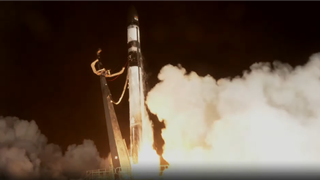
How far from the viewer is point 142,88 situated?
58.7ft

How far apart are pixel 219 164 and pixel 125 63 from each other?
8589 millimetres

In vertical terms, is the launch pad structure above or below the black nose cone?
below

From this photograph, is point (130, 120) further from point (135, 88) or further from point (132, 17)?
point (132, 17)

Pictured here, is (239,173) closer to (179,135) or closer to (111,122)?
(179,135)

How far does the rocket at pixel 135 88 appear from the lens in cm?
1689

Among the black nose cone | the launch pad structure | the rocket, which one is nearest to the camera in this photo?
the launch pad structure

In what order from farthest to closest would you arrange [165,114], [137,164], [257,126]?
1. [165,114]
2. [137,164]
3. [257,126]

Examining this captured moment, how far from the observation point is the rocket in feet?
55.4

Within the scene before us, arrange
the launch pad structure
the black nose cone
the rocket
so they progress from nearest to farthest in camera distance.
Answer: the launch pad structure < the rocket < the black nose cone

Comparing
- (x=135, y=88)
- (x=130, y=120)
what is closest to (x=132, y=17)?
(x=135, y=88)

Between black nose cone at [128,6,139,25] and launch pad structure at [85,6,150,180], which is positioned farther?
black nose cone at [128,6,139,25]

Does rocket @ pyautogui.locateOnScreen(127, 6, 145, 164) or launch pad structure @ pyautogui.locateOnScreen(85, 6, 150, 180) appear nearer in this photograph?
launch pad structure @ pyautogui.locateOnScreen(85, 6, 150, 180)

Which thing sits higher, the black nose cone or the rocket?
the black nose cone

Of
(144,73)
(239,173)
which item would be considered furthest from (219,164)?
(144,73)
